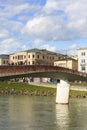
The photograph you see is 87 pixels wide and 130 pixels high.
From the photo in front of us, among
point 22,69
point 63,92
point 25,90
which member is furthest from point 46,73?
point 25,90

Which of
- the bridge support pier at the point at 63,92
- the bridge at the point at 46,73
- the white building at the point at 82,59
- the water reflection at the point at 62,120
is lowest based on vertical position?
the water reflection at the point at 62,120

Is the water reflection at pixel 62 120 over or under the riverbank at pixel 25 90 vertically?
under

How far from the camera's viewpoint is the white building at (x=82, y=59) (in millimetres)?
190637

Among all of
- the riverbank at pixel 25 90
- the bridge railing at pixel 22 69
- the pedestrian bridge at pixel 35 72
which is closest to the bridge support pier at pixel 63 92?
the pedestrian bridge at pixel 35 72

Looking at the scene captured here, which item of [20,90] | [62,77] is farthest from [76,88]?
[62,77]

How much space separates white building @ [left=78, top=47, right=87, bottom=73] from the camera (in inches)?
7505

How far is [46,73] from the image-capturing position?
7856 centimetres

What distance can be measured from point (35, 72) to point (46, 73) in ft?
24.2

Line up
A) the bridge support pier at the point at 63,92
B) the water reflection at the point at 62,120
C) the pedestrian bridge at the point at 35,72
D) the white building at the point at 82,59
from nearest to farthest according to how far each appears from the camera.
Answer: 1. the water reflection at the point at 62,120
2. the pedestrian bridge at the point at 35,72
3. the bridge support pier at the point at 63,92
4. the white building at the point at 82,59

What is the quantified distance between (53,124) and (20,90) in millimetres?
92365

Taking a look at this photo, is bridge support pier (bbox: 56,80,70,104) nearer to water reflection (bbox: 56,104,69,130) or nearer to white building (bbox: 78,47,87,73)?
water reflection (bbox: 56,104,69,130)

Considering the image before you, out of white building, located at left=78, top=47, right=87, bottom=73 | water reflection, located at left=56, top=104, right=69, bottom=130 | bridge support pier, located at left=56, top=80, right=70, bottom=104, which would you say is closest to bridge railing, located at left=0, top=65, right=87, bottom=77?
water reflection, located at left=56, top=104, right=69, bottom=130

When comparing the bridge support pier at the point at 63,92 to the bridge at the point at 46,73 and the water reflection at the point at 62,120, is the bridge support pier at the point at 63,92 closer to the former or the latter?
the bridge at the point at 46,73

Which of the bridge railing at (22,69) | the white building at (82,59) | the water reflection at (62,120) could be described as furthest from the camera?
the white building at (82,59)
